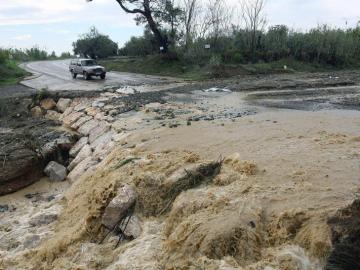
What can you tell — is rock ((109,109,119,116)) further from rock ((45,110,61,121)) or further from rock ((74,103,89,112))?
rock ((45,110,61,121))

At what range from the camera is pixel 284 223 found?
6.56m

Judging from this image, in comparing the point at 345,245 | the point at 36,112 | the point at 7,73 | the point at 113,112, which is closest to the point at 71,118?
the point at 113,112

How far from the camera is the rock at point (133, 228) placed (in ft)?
25.5

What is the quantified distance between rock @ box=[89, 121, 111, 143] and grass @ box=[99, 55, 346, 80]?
14.9 metres

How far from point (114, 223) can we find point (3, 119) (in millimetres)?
11469

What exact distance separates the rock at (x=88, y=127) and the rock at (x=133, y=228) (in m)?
7.38

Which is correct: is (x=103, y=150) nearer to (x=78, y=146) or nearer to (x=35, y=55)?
(x=78, y=146)

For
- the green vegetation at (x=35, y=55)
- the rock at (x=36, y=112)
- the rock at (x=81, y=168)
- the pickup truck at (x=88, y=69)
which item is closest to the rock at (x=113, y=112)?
the rock at (x=81, y=168)

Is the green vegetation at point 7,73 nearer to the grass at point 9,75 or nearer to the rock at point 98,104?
the grass at point 9,75

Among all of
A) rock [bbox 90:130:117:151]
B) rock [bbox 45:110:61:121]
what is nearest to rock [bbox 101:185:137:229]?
rock [bbox 90:130:117:151]

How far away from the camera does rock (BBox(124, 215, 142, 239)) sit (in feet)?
25.5

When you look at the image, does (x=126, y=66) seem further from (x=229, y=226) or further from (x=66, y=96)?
(x=229, y=226)

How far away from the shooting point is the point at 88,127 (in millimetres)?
15375

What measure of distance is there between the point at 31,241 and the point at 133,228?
226 cm
